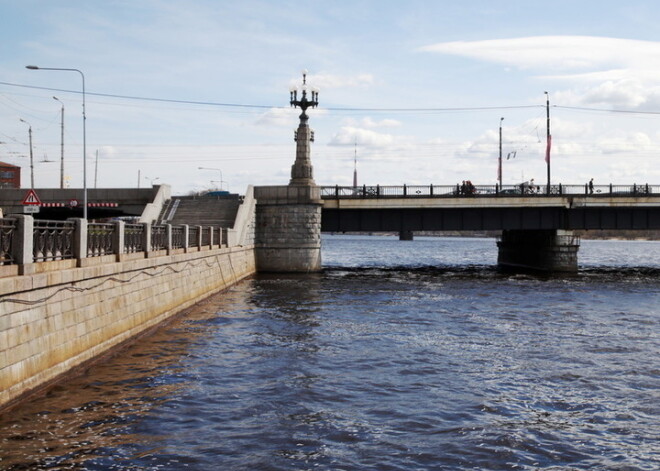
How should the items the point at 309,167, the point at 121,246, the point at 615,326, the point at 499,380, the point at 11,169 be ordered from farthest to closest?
the point at 11,169 < the point at 309,167 < the point at 615,326 < the point at 121,246 < the point at 499,380

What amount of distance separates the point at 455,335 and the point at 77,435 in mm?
12988

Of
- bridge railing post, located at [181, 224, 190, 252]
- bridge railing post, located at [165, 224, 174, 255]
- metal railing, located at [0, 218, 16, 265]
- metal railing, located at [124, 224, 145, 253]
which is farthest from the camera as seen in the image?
bridge railing post, located at [181, 224, 190, 252]

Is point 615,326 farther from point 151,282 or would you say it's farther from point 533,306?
point 151,282

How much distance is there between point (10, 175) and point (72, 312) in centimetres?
14096

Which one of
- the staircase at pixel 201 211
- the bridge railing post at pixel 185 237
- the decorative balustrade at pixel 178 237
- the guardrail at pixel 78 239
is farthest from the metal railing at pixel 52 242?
the staircase at pixel 201 211

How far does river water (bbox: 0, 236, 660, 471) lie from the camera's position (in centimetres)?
993

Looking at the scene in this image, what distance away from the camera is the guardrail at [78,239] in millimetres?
12844

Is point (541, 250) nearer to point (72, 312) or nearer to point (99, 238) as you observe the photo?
point (99, 238)

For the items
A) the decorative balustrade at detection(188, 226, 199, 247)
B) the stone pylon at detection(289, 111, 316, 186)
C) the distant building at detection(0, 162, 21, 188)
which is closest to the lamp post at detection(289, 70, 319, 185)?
the stone pylon at detection(289, 111, 316, 186)

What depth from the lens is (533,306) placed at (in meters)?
28.9

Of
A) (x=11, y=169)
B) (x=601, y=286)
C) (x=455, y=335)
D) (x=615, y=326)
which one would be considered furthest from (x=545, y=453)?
(x=11, y=169)

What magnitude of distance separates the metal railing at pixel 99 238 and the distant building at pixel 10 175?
131628 mm

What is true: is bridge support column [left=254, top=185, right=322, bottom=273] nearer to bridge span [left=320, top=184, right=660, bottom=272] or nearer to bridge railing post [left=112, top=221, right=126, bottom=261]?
bridge span [left=320, top=184, right=660, bottom=272]

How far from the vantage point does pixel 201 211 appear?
4466cm
